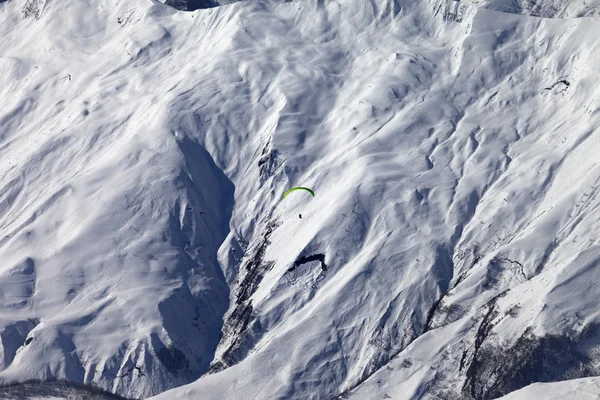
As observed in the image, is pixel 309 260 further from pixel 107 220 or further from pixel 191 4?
pixel 191 4

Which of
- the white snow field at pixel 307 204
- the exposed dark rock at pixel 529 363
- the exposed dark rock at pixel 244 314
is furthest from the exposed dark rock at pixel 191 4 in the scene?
the exposed dark rock at pixel 529 363

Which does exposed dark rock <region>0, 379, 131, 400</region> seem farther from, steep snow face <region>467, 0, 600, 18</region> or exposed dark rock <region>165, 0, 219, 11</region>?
steep snow face <region>467, 0, 600, 18</region>

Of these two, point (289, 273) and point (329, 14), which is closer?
point (289, 273)

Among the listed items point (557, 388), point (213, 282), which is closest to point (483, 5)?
point (213, 282)

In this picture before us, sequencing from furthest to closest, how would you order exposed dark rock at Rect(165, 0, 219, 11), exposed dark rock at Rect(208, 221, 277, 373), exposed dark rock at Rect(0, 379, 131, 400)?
exposed dark rock at Rect(165, 0, 219, 11)
exposed dark rock at Rect(208, 221, 277, 373)
exposed dark rock at Rect(0, 379, 131, 400)

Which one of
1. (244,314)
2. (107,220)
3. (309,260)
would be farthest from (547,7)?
(107,220)

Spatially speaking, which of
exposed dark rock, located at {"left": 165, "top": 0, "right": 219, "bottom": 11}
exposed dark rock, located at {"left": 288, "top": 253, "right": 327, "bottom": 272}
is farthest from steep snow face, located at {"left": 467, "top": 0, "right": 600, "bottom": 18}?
exposed dark rock, located at {"left": 288, "top": 253, "right": 327, "bottom": 272}

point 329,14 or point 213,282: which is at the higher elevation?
point 329,14

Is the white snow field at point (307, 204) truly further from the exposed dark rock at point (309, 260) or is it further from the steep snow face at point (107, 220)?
the exposed dark rock at point (309, 260)

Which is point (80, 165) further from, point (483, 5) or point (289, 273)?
point (483, 5)
